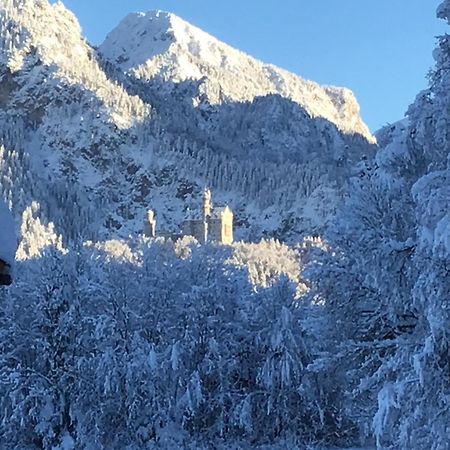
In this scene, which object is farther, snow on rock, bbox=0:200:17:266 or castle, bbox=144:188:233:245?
castle, bbox=144:188:233:245

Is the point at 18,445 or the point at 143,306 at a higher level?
the point at 143,306

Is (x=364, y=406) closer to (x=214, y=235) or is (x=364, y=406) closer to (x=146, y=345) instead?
(x=146, y=345)

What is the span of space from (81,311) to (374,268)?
746 inches

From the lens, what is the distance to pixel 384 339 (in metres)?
12.0

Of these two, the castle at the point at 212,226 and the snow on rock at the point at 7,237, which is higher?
the castle at the point at 212,226

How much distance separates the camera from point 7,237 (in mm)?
4863

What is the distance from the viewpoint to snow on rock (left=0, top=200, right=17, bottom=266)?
4.82 m

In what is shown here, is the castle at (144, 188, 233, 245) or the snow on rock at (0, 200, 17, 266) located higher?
the castle at (144, 188, 233, 245)

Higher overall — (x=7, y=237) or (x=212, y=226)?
(x=212, y=226)

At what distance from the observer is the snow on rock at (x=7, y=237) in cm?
482

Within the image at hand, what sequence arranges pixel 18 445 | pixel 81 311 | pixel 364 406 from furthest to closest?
pixel 81 311 → pixel 18 445 → pixel 364 406

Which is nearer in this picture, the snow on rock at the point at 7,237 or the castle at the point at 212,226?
the snow on rock at the point at 7,237

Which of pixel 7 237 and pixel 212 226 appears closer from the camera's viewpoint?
pixel 7 237

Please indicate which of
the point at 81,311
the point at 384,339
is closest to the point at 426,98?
the point at 384,339
